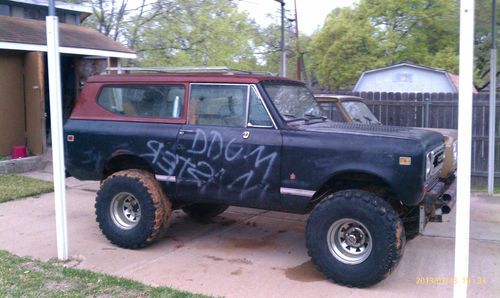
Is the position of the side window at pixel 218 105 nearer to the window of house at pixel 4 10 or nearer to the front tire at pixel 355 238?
the front tire at pixel 355 238

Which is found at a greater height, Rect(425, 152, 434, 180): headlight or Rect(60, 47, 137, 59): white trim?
Rect(60, 47, 137, 59): white trim

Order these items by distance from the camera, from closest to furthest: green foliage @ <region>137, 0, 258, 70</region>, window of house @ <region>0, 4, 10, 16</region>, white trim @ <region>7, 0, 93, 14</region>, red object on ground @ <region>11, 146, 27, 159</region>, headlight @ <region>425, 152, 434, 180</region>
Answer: headlight @ <region>425, 152, 434, 180</region> → red object on ground @ <region>11, 146, 27, 159</region> → window of house @ <region>0, 4, 10, 16</region> → white trim @ <region>7, 0, 93, 14</region> → green foliage @ <region>137, 0, 258, 70</region>

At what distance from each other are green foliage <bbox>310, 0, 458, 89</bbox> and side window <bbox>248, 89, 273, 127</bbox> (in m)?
18.7

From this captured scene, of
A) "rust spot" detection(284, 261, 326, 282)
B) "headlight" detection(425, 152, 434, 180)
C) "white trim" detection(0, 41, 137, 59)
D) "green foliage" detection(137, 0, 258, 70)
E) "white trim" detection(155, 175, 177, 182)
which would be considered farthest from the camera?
"green foliage" detection(137, 0, 258, 70)

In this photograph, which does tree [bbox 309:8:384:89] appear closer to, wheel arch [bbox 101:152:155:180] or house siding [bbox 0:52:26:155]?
house siding [bbox 0:52:26:155]

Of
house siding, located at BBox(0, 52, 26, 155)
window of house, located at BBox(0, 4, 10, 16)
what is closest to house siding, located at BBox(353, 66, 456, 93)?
house siding, located at BBox(0, 52, 26, 155)

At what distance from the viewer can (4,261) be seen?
5.79 m

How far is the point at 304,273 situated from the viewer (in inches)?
225

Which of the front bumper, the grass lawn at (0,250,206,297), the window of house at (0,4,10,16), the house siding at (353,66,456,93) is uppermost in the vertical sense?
the window of house at (0,4,10,16)

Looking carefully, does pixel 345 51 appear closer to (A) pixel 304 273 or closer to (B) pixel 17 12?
(B) pixel 17 12

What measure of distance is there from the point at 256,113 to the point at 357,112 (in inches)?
151

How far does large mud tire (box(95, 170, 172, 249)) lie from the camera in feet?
20.5

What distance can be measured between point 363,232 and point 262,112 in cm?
168

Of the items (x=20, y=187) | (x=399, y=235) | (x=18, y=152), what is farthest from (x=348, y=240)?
(x=18, y=152)
